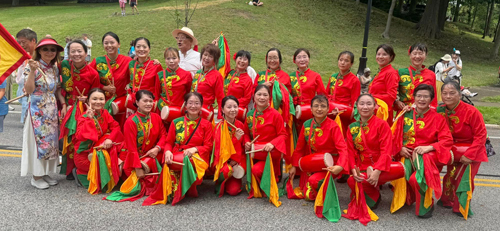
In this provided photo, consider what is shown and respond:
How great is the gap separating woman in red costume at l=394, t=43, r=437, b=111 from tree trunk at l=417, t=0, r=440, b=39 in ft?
73.1

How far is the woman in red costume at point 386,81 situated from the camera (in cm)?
505

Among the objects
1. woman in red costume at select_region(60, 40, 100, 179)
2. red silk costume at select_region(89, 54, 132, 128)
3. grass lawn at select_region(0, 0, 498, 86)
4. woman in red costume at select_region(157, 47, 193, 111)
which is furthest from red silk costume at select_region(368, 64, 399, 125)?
grass lawn at select_region(0, 0, 498, 86)

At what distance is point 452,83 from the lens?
436cm

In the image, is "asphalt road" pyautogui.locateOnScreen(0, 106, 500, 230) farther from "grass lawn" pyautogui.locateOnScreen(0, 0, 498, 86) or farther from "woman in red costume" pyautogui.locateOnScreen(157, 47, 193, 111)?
"grass lawn" pyautogui.locateOnScreen(0, 0, 498, 86)

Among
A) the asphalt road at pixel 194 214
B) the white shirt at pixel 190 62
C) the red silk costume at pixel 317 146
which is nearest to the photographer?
the asphalt road at pixel 194 214

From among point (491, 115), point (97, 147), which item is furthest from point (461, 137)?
point (491, 115)

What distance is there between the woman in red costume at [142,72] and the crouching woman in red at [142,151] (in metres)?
0.48

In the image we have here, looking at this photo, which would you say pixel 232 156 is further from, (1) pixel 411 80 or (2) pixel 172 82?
(1) pixel 411 80

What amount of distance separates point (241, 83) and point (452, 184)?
2786 mm

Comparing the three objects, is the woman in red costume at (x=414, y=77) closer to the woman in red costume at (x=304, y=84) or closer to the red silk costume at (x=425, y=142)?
the red silk costume at (x=425, y=142)

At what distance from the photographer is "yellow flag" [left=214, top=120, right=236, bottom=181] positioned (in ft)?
15.0

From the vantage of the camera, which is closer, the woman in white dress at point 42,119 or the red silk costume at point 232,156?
the red silk costume at point 232,156

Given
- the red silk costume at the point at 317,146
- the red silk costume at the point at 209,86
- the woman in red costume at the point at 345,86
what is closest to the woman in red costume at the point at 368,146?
the red silk costume at the point at 317,146

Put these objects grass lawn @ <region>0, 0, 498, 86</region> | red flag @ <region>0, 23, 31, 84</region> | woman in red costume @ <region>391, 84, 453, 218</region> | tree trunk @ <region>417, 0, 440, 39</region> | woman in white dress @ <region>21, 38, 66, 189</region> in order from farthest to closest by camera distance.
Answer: tree trunk @ <region>417, 0, 440, 39</region>, grass lawn @ <region>0, 0, 498, 86</region>, woman in white dress @ <region>21, 38, 66, 189</region>, red flag @ <region>0, 23, 31, 84</region>, woman in red costume @ <region>391, 84, 453, 218</region>
